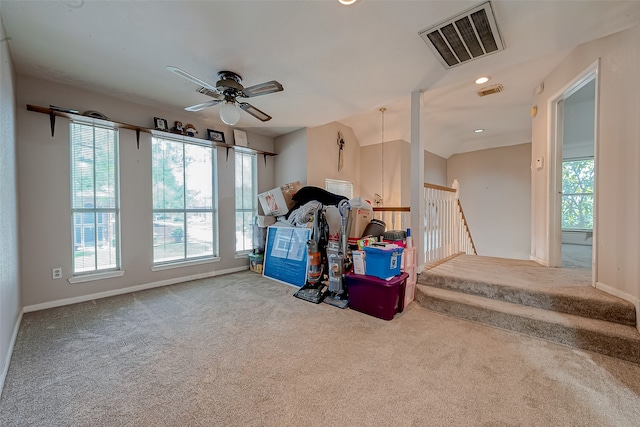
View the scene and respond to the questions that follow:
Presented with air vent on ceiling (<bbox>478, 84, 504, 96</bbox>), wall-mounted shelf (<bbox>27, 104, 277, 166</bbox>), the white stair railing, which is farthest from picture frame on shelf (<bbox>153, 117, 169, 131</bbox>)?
air vent on ceiling (<bbox>478, 84, 504, 96</bbox>)

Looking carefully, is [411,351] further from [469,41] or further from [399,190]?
[399,190]

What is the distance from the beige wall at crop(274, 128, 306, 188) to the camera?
4570 mm

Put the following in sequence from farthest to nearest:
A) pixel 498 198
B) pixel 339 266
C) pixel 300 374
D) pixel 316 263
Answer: pixel 498 198
pixel 316 263
pixel 339 266
pixel 300 374

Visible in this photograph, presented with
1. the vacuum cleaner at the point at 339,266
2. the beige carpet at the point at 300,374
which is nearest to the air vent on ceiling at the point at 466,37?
the vacuum cleaner at the point at 339,266

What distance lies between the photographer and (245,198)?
15.3ft

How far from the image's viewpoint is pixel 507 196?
19.7 ft

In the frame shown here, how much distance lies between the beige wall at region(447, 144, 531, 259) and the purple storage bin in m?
4.76

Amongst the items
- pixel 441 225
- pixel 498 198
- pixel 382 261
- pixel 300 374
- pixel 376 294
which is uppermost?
pixel 498 198

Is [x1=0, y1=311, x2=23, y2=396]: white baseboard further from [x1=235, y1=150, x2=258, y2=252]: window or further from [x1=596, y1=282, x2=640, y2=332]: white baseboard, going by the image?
[x1=596, y1=282, x2=640, y2=332]: white baseboard

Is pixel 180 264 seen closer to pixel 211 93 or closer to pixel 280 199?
pixel 280 199

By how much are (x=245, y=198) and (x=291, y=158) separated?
1.16 meters

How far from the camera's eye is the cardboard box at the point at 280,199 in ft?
13.8

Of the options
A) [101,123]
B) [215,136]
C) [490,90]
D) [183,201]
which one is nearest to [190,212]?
[183,201]

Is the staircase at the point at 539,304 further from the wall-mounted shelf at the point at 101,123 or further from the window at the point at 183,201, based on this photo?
the wall-mounted shelf at the point at 101,123
